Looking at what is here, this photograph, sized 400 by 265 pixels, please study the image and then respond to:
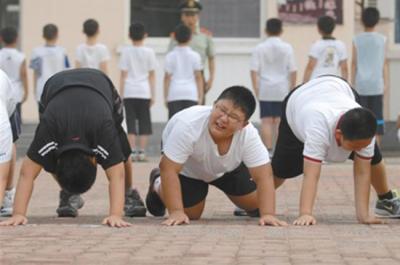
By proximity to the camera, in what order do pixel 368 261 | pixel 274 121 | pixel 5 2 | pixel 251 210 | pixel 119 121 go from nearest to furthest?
1. pixel 368 261
2. pixel 119 121
3. pixel 251 210
4. pixel 274 121
5. pixel 5 2

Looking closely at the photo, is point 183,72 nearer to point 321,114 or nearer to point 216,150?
point 216,150

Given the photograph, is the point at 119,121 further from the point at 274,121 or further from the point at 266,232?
the point at 274,121

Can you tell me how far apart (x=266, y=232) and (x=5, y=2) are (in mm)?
11549

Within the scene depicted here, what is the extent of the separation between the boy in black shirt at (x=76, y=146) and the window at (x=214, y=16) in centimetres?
963

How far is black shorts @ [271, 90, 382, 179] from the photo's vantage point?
9797 millimetres


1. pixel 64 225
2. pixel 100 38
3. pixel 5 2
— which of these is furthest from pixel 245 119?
pixel 5 2

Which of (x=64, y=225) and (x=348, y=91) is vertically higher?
(x=348, y=91)

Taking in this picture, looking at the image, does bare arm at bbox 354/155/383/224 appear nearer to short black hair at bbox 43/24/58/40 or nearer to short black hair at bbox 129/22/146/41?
short black hair at bbox 129/22/146/41

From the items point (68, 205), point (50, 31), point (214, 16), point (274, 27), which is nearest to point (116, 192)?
point (68, 205)

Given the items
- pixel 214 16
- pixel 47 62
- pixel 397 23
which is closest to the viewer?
pixel 47 62

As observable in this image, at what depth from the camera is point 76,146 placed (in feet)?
28.0

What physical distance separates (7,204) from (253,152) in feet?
7.33

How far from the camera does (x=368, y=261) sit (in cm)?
717

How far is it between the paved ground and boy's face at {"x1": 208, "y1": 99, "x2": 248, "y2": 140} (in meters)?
0.67
